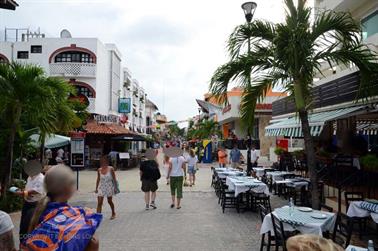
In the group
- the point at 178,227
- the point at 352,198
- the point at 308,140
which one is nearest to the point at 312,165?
the point at 308,140

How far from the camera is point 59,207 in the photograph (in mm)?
2738

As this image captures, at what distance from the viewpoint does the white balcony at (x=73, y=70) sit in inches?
1163

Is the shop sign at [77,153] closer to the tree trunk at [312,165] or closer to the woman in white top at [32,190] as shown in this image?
the woman in white top at [32,190]

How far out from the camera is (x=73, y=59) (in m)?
30.7

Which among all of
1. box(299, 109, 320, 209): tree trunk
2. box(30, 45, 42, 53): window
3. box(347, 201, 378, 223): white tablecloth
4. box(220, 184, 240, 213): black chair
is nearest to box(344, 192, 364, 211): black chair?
box(299, 109, 320, 209): tree trunk

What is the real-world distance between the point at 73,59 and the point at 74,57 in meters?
0.19

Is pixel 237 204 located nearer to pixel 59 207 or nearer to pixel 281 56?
pixel 281 56

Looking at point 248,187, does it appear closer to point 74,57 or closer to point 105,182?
point 105,182

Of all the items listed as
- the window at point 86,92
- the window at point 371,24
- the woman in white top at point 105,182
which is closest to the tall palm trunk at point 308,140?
the woman in white top at point 105,182

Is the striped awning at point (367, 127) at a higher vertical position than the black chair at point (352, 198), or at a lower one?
higher

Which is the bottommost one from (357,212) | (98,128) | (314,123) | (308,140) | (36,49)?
(357,212)

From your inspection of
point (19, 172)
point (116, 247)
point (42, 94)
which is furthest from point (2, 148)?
point (116, 247)

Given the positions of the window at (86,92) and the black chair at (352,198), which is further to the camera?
the window at (86,92)

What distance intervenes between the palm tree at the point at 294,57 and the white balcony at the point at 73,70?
23.1m
